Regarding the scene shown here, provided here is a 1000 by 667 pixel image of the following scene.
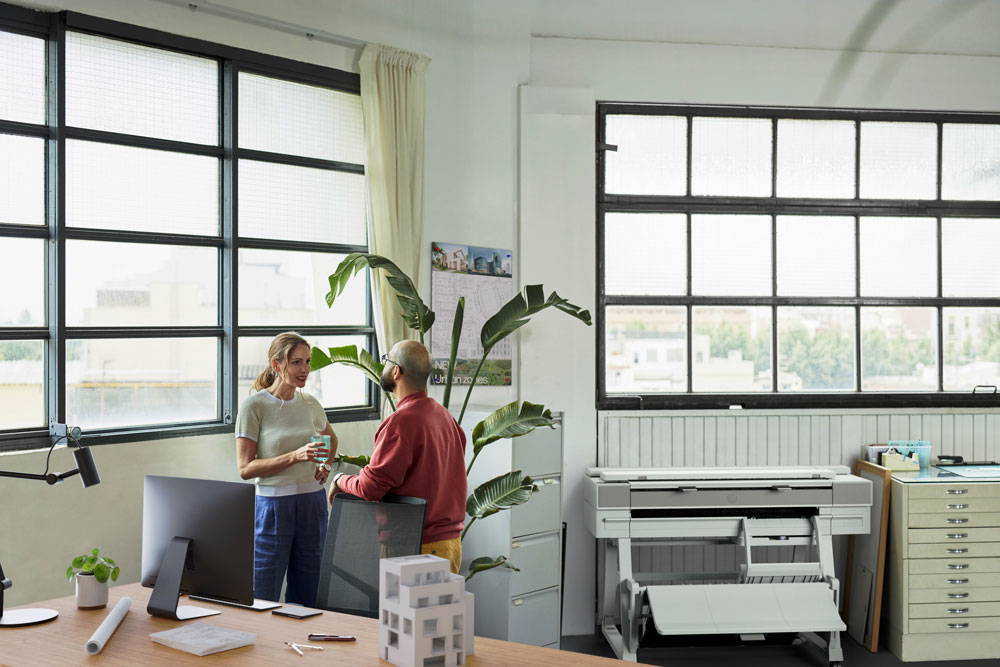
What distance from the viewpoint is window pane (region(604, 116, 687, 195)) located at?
5965mm

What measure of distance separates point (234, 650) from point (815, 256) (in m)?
4.59

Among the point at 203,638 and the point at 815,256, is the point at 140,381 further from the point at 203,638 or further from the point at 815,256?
the point at 815,256

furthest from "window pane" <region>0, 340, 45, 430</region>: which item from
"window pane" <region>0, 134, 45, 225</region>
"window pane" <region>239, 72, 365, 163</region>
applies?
"window pane" <region>239, 72, 365, 163</region>

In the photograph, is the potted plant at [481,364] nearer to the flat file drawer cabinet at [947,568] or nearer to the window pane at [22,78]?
the window pane at [22,78]

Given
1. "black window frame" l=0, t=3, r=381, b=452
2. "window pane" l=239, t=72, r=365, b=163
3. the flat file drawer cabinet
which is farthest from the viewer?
the flat file drawer cabinet

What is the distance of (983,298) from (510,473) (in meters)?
3.57

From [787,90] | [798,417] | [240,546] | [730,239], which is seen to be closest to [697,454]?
[798,417]

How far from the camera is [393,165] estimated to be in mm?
5176

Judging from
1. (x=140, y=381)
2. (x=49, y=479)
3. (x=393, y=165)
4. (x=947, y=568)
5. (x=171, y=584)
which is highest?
(x=393, y=165)

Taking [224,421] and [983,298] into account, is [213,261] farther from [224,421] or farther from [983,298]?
[983,298]

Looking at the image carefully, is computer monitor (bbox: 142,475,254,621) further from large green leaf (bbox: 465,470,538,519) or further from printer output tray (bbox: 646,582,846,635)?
printer output tray (bbox: 646,582,846,635)

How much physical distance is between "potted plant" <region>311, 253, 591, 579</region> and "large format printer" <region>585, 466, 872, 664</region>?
2.60 ft

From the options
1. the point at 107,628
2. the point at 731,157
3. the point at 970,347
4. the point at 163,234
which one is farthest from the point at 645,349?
the point at 107,628

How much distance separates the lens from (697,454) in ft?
19.5
